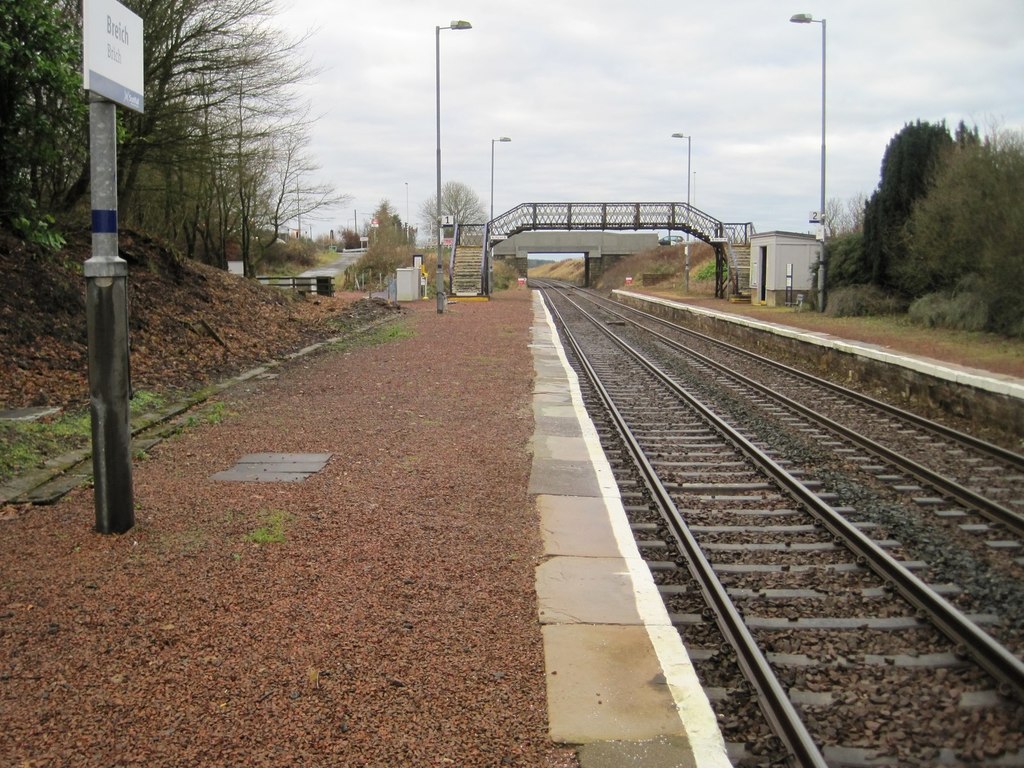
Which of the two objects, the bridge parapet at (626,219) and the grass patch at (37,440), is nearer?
the grass patch at (37,440)

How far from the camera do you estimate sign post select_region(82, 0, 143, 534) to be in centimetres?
540

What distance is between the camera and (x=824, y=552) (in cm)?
614

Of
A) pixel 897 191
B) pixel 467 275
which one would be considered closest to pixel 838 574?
pixel 897 191

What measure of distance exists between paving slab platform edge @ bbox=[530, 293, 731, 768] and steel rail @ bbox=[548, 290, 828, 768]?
0.31 metres

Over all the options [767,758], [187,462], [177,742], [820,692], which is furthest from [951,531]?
[187,462]

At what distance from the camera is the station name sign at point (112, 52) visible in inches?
199

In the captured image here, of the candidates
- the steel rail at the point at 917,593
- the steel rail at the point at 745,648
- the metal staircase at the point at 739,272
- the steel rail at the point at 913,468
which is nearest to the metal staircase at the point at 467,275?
the metal staircase at the point at 739,272

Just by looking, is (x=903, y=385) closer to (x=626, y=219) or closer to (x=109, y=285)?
(x=109, y=285)

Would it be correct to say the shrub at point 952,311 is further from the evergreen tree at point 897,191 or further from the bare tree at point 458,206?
the bare tree at point 458,206

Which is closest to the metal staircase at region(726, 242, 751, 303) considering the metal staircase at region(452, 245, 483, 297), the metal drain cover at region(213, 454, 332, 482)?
the metal staircase at region(452, 245, 483, 297)

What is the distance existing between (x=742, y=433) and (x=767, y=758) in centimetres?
721

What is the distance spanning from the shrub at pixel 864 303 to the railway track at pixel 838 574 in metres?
15.8

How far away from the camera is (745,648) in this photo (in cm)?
442

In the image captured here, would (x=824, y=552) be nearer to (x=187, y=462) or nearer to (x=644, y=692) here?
(x=644, y=692)
